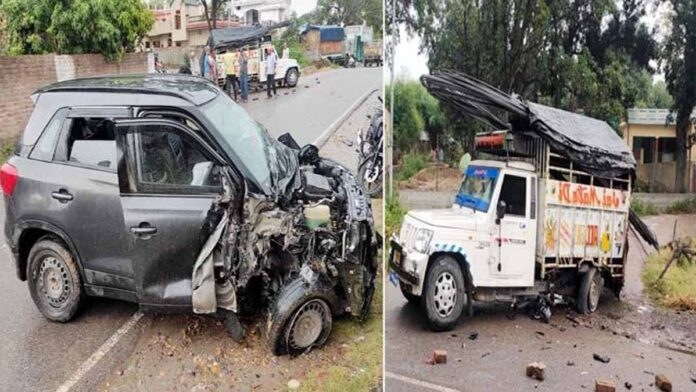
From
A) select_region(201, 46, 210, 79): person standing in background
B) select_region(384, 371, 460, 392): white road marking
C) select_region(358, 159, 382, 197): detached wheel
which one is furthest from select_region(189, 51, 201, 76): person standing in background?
select_region(384, 371, 460, 392): white road marking

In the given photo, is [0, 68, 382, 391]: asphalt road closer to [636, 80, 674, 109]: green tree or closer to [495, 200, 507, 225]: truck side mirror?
[495, 200, 507, 225]: truck side mirror

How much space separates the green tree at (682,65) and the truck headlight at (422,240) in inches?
29.4

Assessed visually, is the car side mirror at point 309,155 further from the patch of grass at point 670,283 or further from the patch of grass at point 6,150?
the patch of grass at point 670,283

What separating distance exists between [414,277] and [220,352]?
0.74m

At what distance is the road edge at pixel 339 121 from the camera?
192 cm

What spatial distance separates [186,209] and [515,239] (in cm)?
101

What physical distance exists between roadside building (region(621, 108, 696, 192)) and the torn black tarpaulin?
35 millimetres

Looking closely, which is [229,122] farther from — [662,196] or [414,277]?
[662,196]

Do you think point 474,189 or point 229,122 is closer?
point 474,189

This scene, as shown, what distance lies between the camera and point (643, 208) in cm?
176

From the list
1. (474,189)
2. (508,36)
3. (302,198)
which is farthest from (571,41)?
(302,198)

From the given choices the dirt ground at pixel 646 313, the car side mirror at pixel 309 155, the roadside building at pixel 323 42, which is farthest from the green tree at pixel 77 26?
the dirt ground at pixel 646 313

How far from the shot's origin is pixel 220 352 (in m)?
2.07

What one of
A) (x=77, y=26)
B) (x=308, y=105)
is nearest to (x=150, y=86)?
(x=77, y=26)
